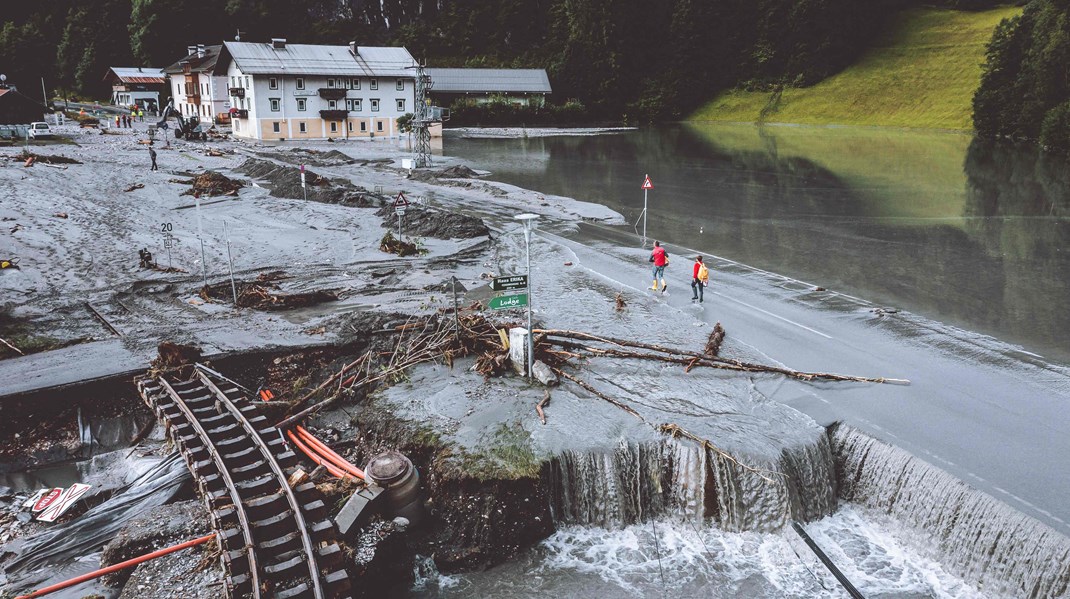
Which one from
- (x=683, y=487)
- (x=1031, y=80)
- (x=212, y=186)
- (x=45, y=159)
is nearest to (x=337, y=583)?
(x=683, y=487)

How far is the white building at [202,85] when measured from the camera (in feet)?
302

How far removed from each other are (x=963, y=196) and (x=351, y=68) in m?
66.0

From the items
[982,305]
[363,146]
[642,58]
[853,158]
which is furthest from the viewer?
[642,58]

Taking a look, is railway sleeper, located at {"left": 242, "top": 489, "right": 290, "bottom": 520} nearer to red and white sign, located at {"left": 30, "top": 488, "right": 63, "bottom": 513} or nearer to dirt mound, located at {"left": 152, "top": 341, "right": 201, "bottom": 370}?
red and white sign, located at {"left": 30, "top": 488, "right": 63, "bottom": 513}

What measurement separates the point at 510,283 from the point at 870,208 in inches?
1266

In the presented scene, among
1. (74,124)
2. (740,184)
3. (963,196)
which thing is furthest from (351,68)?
(963,196)

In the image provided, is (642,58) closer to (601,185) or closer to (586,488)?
(601,185)

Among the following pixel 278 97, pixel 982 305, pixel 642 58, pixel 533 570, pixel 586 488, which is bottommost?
pixel 533 570

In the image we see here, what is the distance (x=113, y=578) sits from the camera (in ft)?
36.5

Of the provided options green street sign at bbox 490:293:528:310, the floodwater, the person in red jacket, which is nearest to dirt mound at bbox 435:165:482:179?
the floodwater

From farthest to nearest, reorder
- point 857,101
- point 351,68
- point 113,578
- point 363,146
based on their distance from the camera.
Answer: point 857,101 → point 351,68 → point 363,146 → point 113,578

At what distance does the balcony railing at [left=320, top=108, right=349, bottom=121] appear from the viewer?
8078 cm

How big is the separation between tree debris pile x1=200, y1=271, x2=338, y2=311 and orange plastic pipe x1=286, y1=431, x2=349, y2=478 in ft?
25.6

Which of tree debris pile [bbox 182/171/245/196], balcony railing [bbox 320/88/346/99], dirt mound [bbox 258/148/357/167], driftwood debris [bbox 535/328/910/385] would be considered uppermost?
balcony railing [bbox 320/88/346/99]
